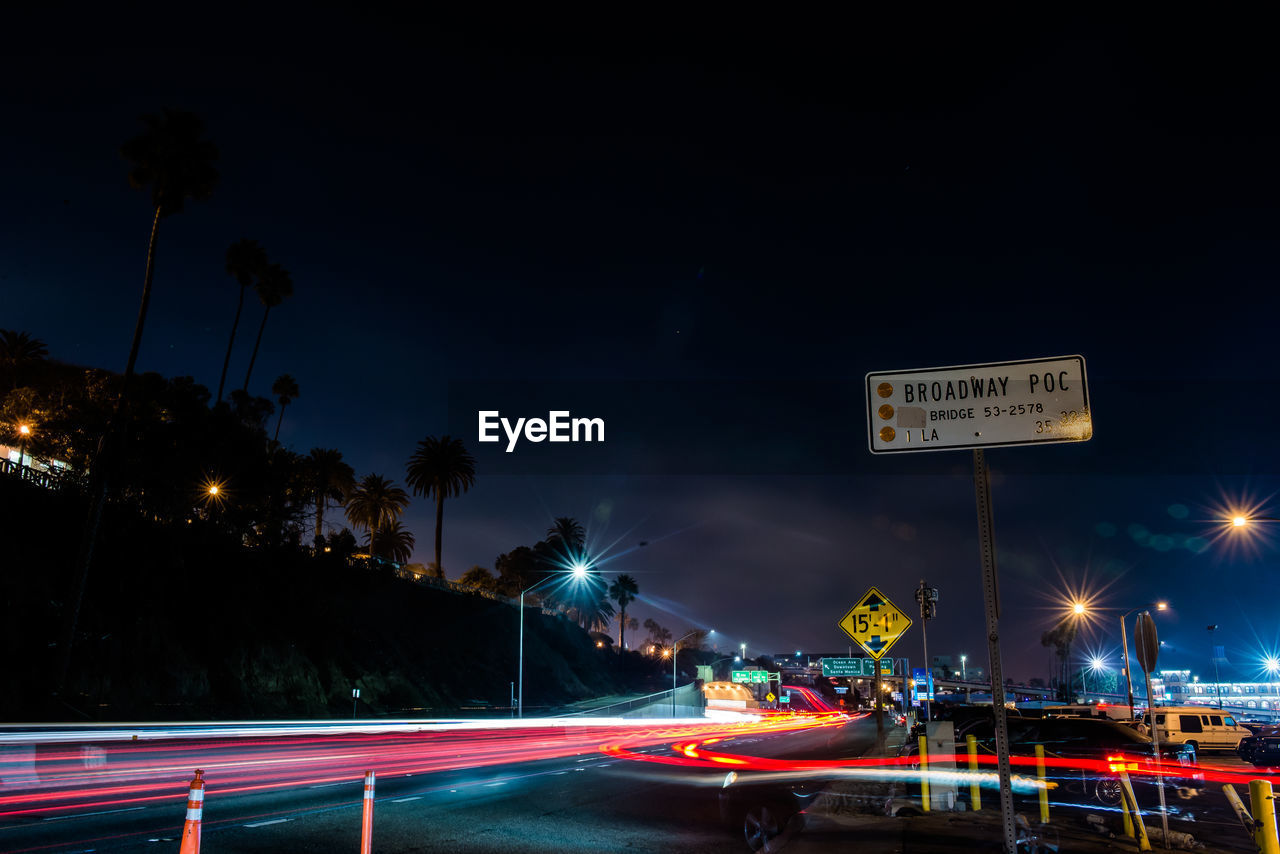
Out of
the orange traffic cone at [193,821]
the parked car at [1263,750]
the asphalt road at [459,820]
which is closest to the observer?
the orange traffic cone at [193,821]

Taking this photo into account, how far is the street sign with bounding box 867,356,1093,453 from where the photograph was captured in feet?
20.1

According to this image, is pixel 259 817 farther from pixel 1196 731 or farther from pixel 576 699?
pixel 576 699

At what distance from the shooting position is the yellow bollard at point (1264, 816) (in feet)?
22.5

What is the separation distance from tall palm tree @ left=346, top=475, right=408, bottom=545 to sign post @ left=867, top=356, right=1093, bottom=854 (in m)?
91.8

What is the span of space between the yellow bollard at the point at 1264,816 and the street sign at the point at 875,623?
8337 mm

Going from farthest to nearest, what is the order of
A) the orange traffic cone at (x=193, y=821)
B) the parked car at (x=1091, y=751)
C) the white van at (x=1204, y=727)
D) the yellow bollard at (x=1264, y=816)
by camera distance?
the white van at (x=1204, y=727)
the parked car at (x=1091, y=751)
the yellow bollard at (x=1264, y=816)
the orange traffic cone at (x=193, y=821)

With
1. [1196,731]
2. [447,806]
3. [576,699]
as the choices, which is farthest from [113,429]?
[576,699]

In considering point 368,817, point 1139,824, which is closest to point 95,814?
point 368,817

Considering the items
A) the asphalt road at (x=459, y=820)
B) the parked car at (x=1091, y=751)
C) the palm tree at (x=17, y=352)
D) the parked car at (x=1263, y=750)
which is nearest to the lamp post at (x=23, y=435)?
the palm tree at (x=17, y=352)

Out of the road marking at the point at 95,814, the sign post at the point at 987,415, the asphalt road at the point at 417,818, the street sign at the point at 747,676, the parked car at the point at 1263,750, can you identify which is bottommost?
the street sign at the point at 747,676

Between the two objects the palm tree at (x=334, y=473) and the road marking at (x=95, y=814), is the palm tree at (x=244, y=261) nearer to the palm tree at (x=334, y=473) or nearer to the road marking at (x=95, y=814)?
the palm tree at (x=334, y=473)

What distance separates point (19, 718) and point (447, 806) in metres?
23.9

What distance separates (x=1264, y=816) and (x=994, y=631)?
10.3 ft

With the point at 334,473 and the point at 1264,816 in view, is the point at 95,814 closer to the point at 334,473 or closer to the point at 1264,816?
the point at 1264,816
